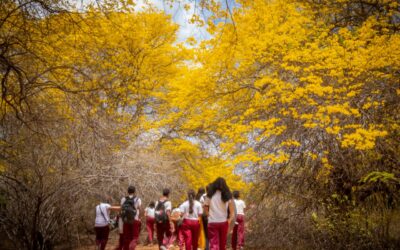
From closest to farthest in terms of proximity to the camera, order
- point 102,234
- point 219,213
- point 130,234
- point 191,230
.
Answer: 1. point 219,213
2. point 130,234
3. point 191,230
4. point 102,234

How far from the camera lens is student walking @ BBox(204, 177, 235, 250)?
6.12 metres

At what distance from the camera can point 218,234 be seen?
6.15 metres

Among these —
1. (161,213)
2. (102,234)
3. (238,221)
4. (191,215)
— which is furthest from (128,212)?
(238,221)

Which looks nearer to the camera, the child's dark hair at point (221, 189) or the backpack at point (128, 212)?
the child's dark hair at point (221, 189)

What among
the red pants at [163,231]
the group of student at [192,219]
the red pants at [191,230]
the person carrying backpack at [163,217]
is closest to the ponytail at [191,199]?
the group of student at [192,219]

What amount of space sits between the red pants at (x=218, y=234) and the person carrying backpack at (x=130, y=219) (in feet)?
6.41

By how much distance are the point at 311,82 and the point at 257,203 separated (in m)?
3.67

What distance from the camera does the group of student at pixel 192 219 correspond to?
6.14 m

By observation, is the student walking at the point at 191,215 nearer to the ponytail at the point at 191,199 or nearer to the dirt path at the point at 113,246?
the ponytail at the point at 191,199

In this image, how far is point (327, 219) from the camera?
8.05 meters

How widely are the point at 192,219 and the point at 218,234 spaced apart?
1704 mm

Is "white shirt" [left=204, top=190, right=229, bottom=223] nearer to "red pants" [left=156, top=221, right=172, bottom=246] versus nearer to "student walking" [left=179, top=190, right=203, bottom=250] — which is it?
"student walking" [left=179, top=190, right=203, bottom=250]

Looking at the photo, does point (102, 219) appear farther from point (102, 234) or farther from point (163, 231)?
point (163, 231)

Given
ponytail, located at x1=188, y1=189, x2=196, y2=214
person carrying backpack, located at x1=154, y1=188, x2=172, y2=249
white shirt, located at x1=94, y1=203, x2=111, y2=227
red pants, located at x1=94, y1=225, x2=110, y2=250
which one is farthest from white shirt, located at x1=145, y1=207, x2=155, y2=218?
ponytail, located at x1=188, y1=189, x2=196, y2=214
